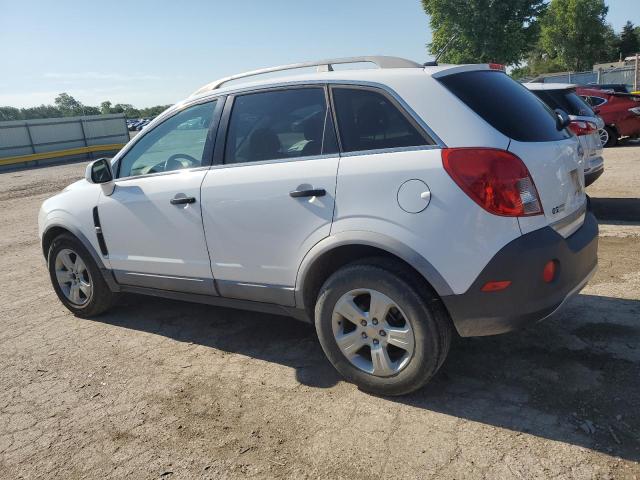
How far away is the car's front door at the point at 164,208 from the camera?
3.70 m

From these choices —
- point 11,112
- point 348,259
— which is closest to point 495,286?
point 348,259

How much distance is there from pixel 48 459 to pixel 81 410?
457mm

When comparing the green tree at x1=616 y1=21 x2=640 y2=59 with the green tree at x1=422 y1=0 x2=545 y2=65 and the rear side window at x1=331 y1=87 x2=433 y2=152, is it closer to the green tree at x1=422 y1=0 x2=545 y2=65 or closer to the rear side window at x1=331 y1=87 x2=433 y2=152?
the green tree at x1=422 y1=0 x2=545 y2=65

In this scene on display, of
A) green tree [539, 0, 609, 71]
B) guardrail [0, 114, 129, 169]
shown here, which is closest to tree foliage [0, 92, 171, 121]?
guardrail [0, 114, 129, 169]

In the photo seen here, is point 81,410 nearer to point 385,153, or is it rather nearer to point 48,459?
point 48,459

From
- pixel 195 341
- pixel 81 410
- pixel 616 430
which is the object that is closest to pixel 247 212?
pixel 195 341

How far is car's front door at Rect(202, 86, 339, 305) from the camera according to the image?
3.10m

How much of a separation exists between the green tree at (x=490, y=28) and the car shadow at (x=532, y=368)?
36.7 meters

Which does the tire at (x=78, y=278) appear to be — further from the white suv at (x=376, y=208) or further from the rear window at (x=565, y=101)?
the rear window at (x=565, y=101)

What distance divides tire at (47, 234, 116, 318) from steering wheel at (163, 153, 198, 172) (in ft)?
4.05

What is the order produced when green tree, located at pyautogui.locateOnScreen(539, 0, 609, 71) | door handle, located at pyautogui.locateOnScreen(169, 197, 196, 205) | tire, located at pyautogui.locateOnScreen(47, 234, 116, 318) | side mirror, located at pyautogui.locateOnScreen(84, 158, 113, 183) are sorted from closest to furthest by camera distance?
door handle, located at pyautogui.locateOnScreen(169, 197, 196, 205) < side mirror, located at pyautogui.locateOnScreen(84, 158, 113, 183) < tire, located at pyautogui.locateOnScreen(47, 234, 116, 318) < green tree, located at pyautogui.locateOnScreen(539, 0, 609, 71)

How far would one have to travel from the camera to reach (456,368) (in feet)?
10.9

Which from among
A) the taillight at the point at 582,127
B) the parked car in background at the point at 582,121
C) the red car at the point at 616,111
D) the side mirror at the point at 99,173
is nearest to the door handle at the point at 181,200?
the side mirror at the point at 99,173

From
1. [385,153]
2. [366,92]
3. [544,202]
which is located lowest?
[544,202]
